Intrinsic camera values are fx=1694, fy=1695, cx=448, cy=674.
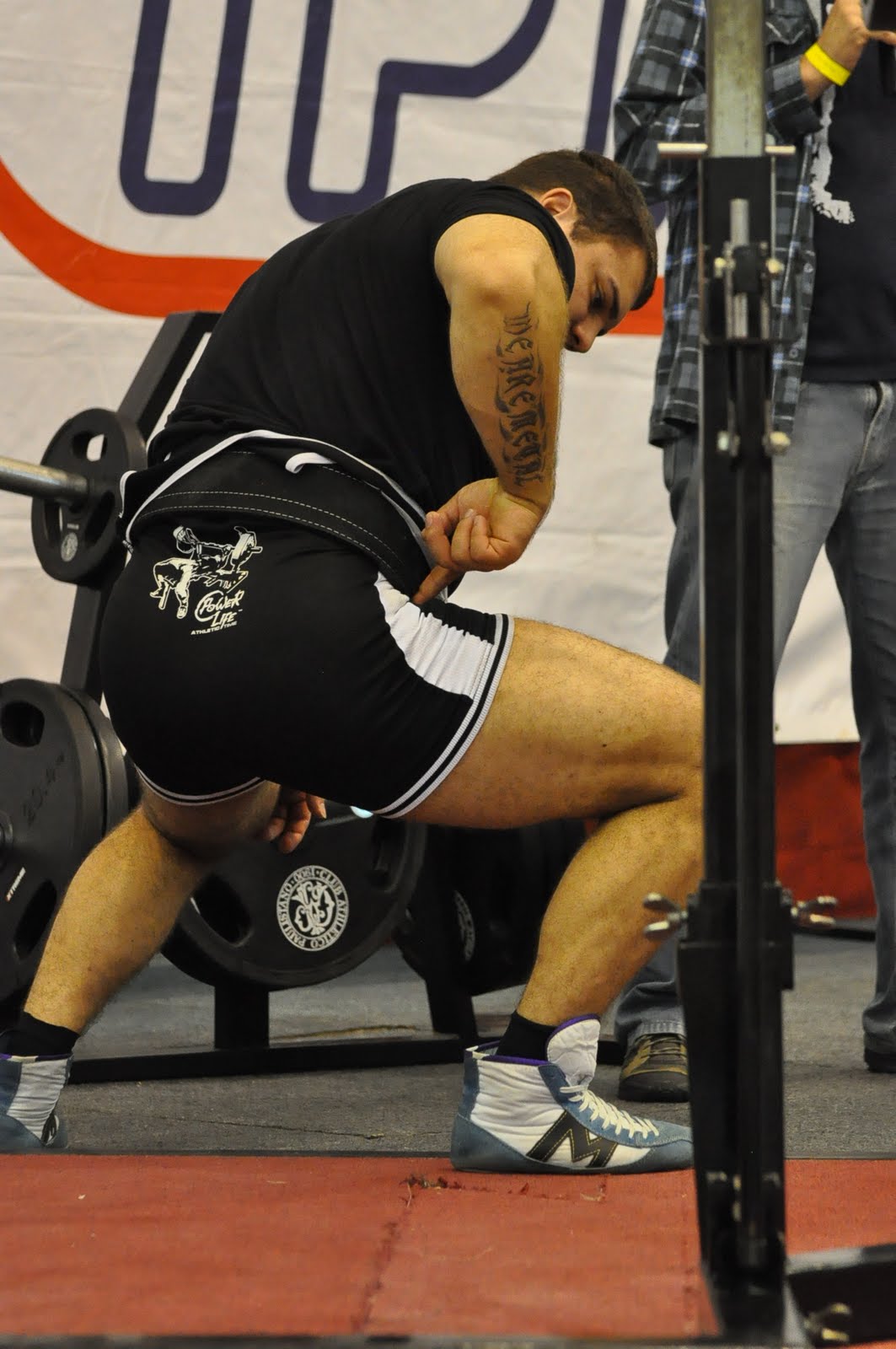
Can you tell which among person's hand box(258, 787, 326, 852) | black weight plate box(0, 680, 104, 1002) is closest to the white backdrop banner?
black weight plate box(0, 680, 104, 1002)

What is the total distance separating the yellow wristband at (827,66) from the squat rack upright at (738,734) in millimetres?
1124

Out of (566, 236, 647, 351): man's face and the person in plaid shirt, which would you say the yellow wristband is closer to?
the person in plaid shirt

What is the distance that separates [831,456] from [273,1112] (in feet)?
3.76

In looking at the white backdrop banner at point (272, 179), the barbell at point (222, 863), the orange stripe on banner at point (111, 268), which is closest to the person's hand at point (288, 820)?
the barbell at point (222, 863)

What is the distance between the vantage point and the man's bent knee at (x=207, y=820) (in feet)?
6.05

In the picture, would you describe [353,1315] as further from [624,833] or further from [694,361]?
Result: [694,361]

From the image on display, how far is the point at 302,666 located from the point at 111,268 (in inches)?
73.8

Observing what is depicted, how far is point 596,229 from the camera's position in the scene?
183cm

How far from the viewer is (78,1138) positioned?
2.06 metres

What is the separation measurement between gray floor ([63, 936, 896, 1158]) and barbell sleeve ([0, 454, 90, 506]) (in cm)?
85

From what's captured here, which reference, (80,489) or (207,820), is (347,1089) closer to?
(207,820)

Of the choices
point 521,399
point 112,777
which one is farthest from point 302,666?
point 112,777

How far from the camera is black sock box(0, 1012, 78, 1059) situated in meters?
1.79

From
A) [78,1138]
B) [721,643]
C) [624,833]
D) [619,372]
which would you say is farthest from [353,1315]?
[619,372]
